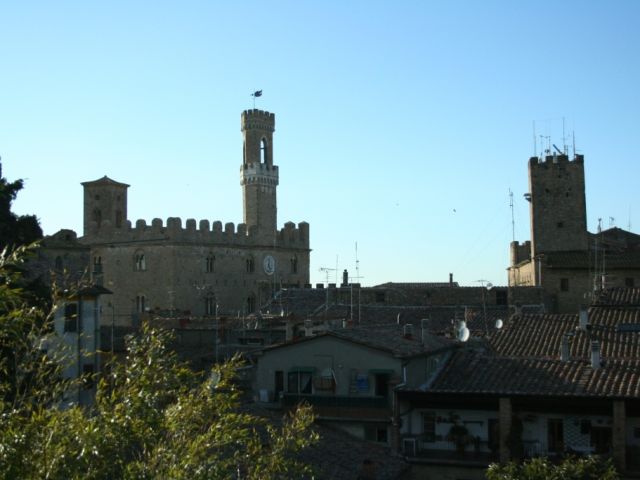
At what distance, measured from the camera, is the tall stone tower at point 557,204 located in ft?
148

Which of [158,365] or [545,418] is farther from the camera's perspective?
[545,418]

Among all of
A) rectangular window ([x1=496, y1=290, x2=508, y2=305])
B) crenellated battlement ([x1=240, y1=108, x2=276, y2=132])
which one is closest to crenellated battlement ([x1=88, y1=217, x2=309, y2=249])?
crenellated battlement ([x1=240, y1=108, x2=276, y2=132])

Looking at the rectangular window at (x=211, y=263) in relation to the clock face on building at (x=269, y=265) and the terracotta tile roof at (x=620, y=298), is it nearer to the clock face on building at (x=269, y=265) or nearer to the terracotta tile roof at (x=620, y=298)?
the clock face on building at (x=269, y=265)

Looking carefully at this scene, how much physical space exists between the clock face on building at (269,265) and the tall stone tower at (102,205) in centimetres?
895

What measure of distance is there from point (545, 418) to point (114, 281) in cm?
3599

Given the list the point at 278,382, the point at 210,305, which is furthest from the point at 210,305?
the point at 278,382

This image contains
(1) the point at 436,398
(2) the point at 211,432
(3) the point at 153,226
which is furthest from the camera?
(3) the point at 153,226

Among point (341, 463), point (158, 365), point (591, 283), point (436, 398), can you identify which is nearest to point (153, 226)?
point (591, 283)

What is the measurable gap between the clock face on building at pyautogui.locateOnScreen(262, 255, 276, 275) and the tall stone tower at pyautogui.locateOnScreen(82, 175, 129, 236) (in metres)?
8.95

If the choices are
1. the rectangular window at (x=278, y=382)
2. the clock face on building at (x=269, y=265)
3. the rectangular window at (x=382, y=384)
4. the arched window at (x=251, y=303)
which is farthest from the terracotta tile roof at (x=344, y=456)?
the clock face on building at (x=269, y=265)

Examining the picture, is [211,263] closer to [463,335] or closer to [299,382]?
[463,335]

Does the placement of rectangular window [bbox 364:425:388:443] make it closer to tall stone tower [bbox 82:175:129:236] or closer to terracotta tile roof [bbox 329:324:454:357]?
terracotta tile roof [bbox 329:324:454:357]

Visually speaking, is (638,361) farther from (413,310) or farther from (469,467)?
(413,310)

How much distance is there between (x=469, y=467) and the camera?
64.9 ft
